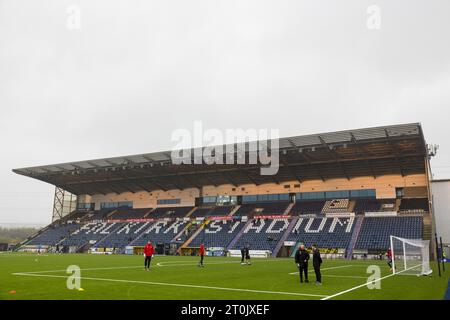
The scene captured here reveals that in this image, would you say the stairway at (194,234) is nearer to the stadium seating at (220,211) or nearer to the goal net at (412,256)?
the stadium seating at (220,211)

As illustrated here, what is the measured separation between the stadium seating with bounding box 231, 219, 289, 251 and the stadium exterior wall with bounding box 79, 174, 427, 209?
786cm

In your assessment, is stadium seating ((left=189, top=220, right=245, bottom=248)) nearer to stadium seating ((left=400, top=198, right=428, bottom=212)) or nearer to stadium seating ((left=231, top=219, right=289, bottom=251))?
stadium seating ((left=231, top=219, right=289, bottom=251))

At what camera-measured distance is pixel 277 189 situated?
219ft

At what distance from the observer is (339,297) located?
1339 centimetres

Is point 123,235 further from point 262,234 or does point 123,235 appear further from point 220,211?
point 262,234

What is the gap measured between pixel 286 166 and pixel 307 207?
291 inches

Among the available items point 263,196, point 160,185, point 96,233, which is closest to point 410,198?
point 263,196

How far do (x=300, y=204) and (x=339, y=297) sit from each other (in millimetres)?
50528

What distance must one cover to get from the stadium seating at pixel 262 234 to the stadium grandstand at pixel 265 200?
168 millimetres

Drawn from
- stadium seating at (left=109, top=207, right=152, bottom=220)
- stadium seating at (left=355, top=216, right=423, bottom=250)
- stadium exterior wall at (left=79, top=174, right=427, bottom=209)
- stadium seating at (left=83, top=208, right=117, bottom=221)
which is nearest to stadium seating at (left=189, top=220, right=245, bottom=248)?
stadium exterior wall at (left=79, top=174, right=427, bottom=209)

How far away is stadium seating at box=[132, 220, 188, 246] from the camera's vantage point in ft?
205

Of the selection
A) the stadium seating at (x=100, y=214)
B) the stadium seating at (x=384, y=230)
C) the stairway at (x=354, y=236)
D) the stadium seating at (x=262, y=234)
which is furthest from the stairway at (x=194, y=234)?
the stadium seating at (x=384, y=230)

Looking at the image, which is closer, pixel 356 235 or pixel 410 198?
pixel 356 235
